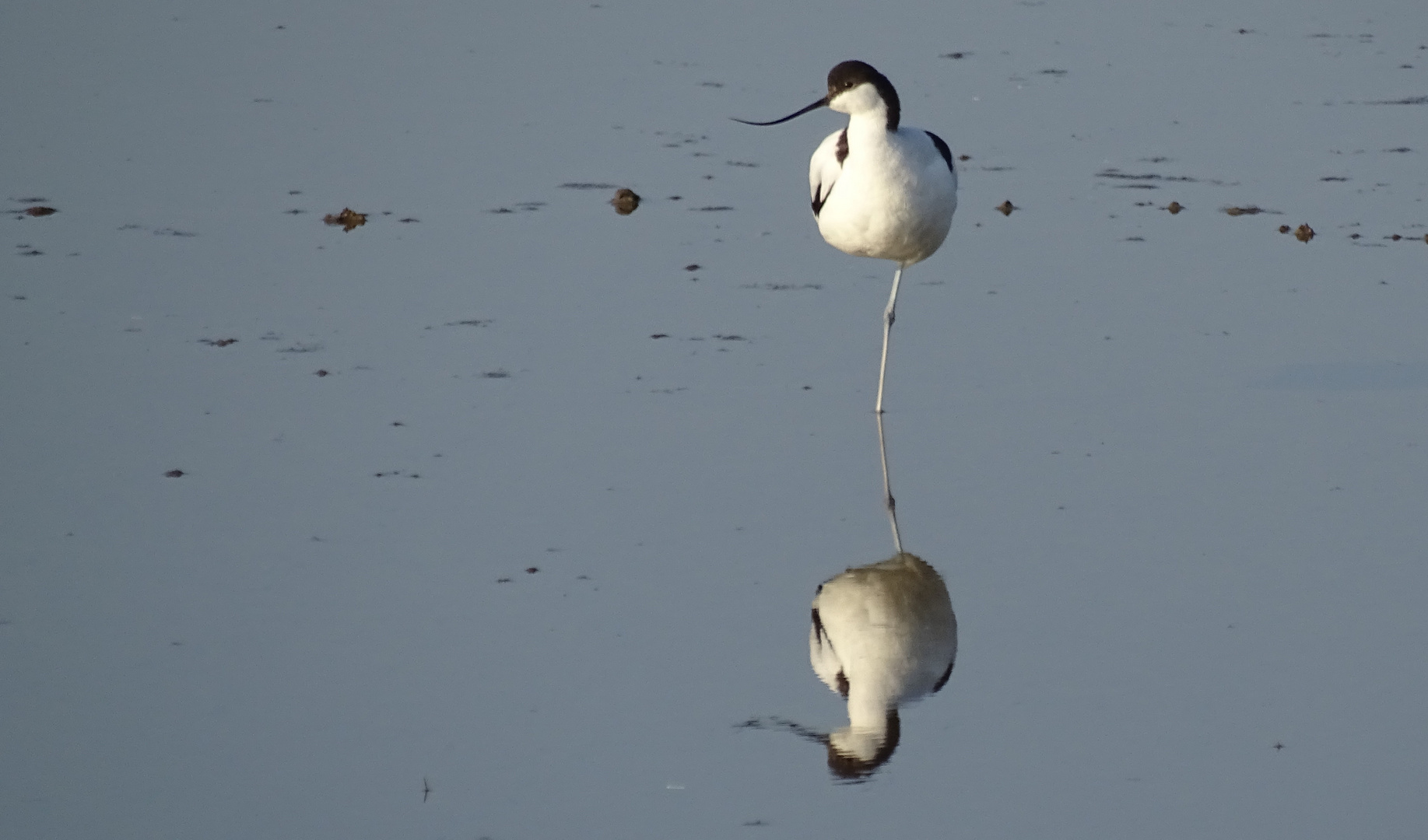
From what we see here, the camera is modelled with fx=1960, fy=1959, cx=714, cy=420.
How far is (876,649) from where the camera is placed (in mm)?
5180

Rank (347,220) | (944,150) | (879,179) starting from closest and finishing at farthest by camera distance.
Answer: (879,179) < (944,150) < (347,220)

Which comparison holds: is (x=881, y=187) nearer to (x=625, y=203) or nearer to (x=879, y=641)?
(x=879, y=641)

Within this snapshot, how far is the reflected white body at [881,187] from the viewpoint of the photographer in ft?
22.8

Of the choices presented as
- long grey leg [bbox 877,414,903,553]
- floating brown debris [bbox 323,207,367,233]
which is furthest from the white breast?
floating brown debris [bbox 323,207,367,233]

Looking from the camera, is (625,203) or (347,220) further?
(625,203)

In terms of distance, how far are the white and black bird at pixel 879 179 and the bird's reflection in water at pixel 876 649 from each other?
1.49 meters

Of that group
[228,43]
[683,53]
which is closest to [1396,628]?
[683,53]

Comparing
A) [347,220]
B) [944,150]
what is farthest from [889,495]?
[347,220]

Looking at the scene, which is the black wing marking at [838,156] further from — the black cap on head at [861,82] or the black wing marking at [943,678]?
the black wing marking at [943,678]

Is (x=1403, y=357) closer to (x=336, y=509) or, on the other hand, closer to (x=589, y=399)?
(x=589, y=399)

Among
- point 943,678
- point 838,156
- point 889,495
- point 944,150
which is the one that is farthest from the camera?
point 944,150

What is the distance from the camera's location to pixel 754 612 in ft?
17.7

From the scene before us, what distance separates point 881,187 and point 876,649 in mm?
2264

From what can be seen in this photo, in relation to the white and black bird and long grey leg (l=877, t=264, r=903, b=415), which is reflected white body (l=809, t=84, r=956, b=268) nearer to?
the white and black bird
